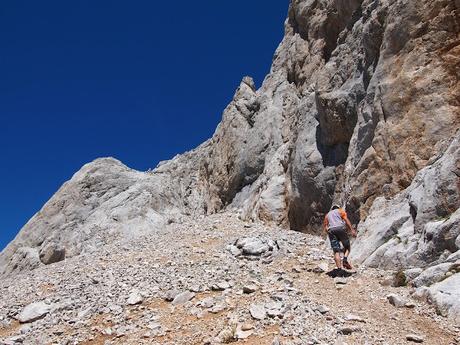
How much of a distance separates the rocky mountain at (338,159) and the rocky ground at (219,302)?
1.24 m

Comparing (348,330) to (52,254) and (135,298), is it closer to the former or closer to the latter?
(135,298)

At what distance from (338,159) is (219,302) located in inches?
564

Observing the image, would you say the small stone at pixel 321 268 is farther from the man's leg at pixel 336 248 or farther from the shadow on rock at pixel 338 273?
the man's leg at pixel 336 248

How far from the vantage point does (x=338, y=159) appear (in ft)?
79.1

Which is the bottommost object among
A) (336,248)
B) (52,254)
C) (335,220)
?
(336,248)

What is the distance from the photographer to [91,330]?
38.8ft

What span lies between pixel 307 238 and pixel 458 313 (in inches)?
432

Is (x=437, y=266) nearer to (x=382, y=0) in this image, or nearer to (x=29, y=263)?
(x=382, y=0)

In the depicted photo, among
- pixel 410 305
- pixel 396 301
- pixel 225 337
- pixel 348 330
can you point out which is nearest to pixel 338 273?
pixel 396 301

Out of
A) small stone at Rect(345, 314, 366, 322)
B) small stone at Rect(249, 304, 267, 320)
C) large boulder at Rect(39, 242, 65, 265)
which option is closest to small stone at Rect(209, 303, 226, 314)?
small stone at Rect(249, 304, 267, 320)

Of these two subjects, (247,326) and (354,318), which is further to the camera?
(247,326)

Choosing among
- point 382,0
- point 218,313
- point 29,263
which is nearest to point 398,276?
point 218,313

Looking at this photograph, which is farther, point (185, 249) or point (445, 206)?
point (185, 249)

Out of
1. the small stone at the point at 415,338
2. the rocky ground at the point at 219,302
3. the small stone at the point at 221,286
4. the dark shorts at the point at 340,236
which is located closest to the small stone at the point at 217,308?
the rocky ground at the point at 219,302
